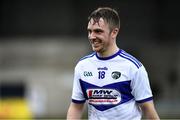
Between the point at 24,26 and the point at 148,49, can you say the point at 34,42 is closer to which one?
the point at 24,26

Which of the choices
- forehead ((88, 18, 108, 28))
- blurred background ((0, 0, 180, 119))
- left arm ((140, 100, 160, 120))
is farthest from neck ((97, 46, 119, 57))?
blurred background ((0, 0, 180, 119))

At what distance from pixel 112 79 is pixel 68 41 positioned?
74.0ft

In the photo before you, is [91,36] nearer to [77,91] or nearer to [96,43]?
[96,43]

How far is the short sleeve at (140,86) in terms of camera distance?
21.0 ft

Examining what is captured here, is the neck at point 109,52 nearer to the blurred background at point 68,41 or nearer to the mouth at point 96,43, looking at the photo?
the mouth at point 96,43

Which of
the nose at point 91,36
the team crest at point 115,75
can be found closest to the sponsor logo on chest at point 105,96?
the team crest at point 115,75

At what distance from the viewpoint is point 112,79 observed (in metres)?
6.46

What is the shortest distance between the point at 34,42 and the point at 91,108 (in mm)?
22788

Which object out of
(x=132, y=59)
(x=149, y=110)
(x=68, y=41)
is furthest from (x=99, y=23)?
(x=68, y=41)

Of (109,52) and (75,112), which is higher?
(109,52)

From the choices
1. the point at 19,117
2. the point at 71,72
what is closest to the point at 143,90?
the point at 19,117

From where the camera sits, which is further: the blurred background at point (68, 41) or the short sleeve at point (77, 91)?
the blurred background at point (68, 41)

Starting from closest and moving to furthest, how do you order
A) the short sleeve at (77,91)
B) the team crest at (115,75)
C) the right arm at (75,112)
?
the team crest at (115,75) < the short sleeve at (77,91) < the right arm at (75,112)

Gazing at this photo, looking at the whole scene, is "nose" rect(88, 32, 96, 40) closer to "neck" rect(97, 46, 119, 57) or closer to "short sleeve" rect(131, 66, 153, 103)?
"neck" rect(97, 46, 119, 57)
